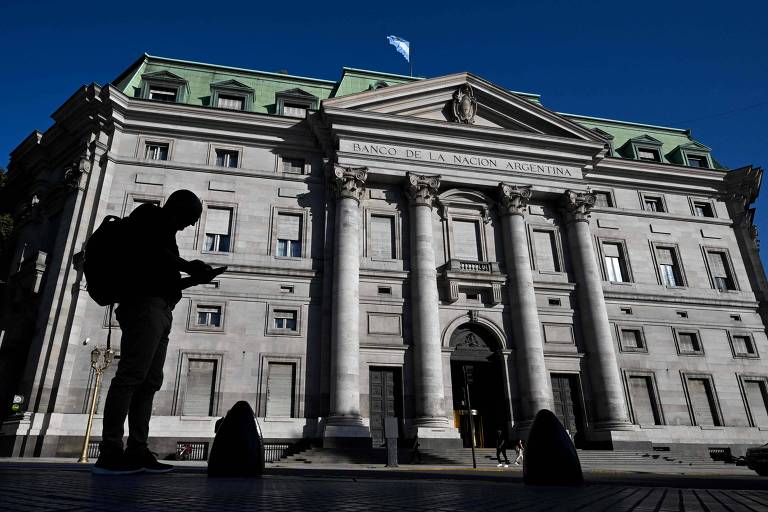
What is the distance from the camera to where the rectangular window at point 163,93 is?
28.3 metres

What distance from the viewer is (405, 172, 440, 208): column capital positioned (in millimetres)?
26703

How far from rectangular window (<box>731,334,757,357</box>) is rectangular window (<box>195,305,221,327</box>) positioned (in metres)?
28.9

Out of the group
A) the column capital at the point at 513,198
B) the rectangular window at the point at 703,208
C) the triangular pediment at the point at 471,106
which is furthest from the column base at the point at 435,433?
the rectangular window at the point at 703,208

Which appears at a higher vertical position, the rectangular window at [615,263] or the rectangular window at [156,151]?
the rectangular window at [156,151]

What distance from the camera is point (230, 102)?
29156 millimetres

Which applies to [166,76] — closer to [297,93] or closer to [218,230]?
[297,93]

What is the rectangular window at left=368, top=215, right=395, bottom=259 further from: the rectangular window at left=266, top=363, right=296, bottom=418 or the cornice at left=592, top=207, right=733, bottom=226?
the cornice at left=592, top=207, right=733, bottom=226

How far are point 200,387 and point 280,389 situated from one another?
3540mm

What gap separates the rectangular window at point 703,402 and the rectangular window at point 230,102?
3001 centimetres

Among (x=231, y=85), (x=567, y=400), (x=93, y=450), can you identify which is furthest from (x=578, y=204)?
(x=93, y=450)

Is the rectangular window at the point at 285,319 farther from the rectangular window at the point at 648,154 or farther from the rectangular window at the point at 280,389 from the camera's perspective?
the rectangular window at the point at 648,154

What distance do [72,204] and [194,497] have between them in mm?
26277

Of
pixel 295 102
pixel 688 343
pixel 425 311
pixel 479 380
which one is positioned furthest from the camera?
pixel 295 102

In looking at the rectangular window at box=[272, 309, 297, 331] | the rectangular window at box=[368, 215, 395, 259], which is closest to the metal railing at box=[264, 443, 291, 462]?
the rectangular window at box=[272, 309, 297, 331]
